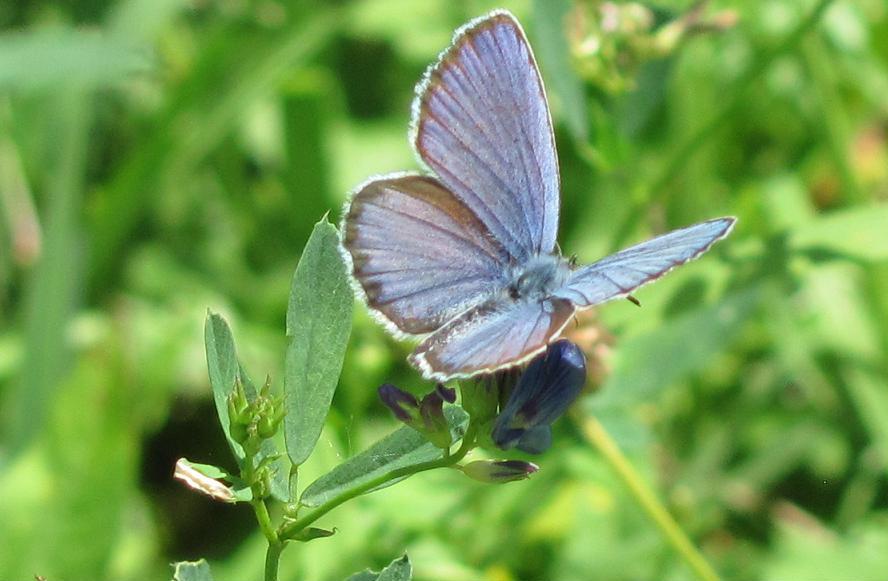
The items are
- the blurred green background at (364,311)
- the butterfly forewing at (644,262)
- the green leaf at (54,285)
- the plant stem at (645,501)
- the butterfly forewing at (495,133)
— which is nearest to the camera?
the butterfly forewing at (644,262)

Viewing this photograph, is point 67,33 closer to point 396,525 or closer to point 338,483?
point 396,525

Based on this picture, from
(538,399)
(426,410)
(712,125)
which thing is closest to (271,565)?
(426,410)

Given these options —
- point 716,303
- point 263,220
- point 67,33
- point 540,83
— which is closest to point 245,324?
point 263,220

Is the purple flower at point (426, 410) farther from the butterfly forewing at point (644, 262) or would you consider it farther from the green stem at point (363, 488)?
the butterfly forewing at point (644, 262)

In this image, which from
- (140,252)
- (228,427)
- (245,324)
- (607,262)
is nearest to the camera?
(228,427)

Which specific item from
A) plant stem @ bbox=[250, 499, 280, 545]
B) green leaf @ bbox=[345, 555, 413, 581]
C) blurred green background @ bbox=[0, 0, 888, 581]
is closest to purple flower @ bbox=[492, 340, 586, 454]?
green leaf @ bbox=[345, 555, 413, 581]

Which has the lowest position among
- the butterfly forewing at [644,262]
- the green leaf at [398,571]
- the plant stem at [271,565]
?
the plant stem at [271,565]

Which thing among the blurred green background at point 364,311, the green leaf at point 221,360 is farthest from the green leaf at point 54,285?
the green leaf at point 221,360
